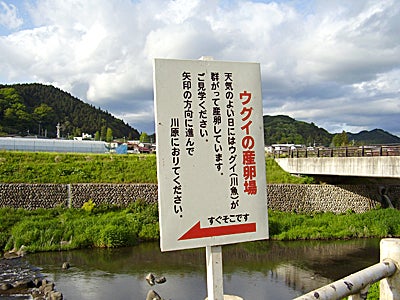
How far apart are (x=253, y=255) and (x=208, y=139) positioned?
15146mm

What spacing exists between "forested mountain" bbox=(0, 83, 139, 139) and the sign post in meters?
70.0

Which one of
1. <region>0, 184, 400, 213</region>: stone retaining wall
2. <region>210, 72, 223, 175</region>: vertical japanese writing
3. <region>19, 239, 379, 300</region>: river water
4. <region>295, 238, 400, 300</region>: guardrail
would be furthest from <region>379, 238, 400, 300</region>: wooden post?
<region>0, 184, 400, 213</region>: stone retaining wall

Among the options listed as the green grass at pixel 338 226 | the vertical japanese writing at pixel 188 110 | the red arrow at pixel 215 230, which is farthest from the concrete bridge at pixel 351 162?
the vertical japanese writing at pixel 188 110

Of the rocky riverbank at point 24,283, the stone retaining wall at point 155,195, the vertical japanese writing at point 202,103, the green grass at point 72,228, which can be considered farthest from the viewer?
the stone retaining wall at point 155,195

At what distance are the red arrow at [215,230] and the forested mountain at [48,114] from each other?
70.2 meters

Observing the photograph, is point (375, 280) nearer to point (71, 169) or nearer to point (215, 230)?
point (215, 230)

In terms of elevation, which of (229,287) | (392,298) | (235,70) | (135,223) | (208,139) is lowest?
(229,287)

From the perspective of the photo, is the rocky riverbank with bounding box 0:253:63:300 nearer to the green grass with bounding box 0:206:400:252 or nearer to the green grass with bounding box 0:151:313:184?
the green grass with bounding box 0:206:400:252

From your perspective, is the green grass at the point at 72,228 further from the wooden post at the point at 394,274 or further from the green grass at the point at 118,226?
the wooden post at the point at 394,274

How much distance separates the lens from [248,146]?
11.5 ft

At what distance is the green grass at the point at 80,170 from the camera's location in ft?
77.2

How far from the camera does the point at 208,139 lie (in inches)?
132

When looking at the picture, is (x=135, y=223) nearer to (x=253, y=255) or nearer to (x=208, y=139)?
(x=253, y=255)

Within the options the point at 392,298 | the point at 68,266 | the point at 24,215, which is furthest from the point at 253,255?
the point at 392,298
